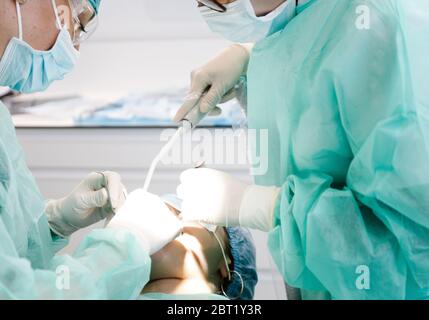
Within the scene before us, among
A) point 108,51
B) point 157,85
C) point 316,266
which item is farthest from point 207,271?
point 108,51

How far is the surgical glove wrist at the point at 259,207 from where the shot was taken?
44.0 inches

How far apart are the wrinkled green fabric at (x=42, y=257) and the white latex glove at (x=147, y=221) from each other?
3.8 inches

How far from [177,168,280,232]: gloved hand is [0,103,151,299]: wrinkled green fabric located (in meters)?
0.27

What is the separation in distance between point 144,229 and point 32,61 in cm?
56

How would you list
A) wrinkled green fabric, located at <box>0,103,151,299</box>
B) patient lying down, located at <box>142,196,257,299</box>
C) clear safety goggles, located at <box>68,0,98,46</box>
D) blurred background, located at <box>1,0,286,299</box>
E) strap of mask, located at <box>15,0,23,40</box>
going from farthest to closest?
1. blurred background, located at <box>1,0,286,299</box>
2. patient lying down, located at <box>142,196,257,299</box>
3. clear safety goggles, located at <box>68,0,98,46</box>
4. strap of mask, located at <box>15,0,23,40</box>
5. wrinkled green fabric, located at <box>0,103,151,299</box>

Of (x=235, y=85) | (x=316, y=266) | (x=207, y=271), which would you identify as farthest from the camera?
(x=235, y=85)

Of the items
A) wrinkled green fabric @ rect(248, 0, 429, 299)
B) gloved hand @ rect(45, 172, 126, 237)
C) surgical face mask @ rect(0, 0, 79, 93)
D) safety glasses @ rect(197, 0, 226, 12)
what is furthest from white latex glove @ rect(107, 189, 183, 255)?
safety glasses @ rect(197, 0, 226, 12)

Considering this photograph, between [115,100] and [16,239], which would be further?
[115,100]

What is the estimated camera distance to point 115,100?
1787mm

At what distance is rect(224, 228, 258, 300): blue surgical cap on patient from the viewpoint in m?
1.46

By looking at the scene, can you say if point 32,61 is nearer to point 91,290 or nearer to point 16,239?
point 16,239

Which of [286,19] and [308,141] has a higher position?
[286,19]

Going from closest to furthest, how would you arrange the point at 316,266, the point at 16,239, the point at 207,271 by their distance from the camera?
the point at 316,266 → the point at 16,239 → the point at 207,271

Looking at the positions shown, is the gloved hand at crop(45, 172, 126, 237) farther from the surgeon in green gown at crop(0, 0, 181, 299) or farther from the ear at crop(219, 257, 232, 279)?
the ear at crop(219, 257, 232, 279)
